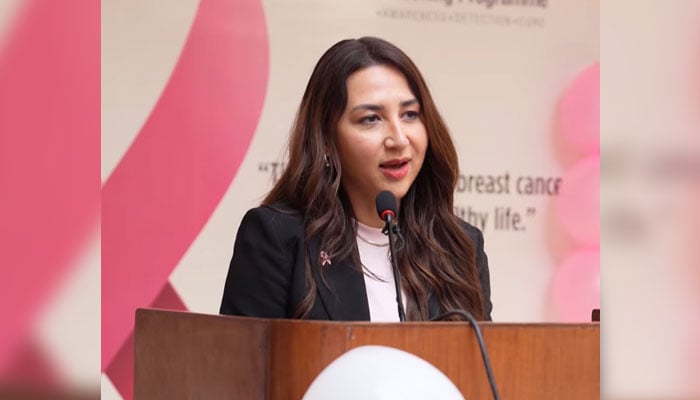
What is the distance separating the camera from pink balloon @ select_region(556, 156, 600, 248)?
378cm

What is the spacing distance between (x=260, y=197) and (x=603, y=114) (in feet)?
10.3

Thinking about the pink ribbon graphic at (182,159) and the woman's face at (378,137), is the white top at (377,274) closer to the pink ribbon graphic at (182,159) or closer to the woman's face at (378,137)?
the woman's face at (378,137)

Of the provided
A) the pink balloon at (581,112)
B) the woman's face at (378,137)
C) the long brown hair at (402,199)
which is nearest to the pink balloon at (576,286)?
the pink balloon at (581,112)

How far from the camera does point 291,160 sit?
2.38 m

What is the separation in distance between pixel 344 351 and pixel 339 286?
0.91m

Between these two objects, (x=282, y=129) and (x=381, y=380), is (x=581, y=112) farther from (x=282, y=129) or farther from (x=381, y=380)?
(x=381, y=380)

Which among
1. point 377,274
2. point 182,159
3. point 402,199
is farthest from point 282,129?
point 377,274

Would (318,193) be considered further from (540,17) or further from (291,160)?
(540,17)

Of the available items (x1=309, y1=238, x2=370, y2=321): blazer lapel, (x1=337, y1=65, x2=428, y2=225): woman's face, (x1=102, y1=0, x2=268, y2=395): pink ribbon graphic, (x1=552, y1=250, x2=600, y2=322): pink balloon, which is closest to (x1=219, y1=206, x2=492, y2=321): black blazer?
(x1=309, y1=238, x2=370, y2=321): blazer lapel

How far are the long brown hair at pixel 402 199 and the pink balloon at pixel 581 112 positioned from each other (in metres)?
1.54

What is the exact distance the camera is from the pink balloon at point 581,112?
3.81 metres

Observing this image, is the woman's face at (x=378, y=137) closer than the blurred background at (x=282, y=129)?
Yes

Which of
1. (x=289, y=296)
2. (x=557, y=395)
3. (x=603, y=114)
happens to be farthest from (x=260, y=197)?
(x=603, y=114)

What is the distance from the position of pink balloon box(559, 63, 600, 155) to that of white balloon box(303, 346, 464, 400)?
298cm
